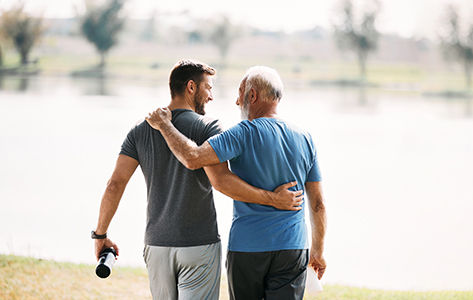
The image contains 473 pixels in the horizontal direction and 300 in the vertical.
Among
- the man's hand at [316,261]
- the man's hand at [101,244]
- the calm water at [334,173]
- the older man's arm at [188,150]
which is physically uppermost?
the older man's arm at [188,150]

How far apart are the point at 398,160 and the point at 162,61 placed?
790 cm

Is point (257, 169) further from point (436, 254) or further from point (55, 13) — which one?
point (55, 13)

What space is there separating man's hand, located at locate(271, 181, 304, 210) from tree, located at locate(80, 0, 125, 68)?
15.9 metres

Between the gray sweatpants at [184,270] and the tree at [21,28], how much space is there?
14824mm

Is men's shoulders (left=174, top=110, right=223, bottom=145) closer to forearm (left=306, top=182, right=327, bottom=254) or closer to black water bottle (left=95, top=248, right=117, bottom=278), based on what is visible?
forearm (left=306, top=182, right=327, bottom=254)

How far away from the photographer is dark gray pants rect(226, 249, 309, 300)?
1574mm

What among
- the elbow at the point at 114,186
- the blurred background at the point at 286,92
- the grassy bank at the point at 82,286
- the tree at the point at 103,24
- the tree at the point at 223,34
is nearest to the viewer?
the elbow at the point at 114,186

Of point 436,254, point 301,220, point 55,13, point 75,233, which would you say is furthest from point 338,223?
point 55,13

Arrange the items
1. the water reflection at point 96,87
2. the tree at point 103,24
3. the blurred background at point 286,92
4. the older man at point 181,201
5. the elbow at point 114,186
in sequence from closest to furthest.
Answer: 1. the older man at point 181,201
2. the elbow at point 114,186
3. the blurred background at point 286,92
4. the tree at point 103,24
5. the water reflection at point 96,87

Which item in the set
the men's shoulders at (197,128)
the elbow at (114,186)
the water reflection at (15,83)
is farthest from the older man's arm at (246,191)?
the water reflection at (15,83)

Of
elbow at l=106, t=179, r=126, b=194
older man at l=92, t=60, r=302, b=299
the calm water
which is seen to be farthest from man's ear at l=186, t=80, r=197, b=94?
the calm water

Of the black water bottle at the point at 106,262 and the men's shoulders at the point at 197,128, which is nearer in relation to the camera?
the men's shoulders at the point at 197,128

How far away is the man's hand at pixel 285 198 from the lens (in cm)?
154

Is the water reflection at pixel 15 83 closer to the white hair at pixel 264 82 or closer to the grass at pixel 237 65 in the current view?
the grass at pixel 237 65
